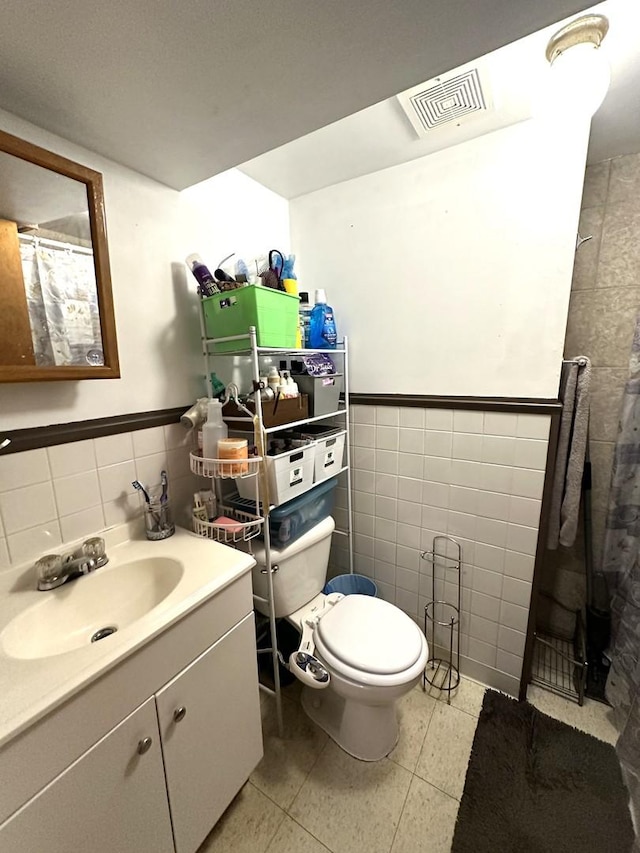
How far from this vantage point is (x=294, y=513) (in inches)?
51.7

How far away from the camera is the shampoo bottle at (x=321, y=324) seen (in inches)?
56.5

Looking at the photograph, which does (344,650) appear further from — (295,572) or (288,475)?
(288,475)

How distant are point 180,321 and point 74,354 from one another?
392 millimetres

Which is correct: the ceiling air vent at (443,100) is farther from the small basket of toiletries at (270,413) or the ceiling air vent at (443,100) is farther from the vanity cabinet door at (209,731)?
the vanity cabinet door at (209,731)

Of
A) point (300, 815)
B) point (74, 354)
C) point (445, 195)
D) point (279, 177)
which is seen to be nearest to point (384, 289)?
point (445, 195)

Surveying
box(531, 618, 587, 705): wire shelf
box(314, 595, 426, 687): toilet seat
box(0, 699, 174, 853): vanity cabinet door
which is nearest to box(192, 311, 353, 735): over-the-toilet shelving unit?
box(314, 595, 426, 687): toilet seat

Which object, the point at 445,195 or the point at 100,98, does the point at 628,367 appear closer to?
the point at 445,195

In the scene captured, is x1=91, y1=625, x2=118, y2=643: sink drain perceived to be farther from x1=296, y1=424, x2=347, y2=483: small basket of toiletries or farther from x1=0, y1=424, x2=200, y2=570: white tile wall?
x1=296, y1=424, x2=347, y2=483: small basket of toiletries

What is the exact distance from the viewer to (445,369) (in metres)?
1.37

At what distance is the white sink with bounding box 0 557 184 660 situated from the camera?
0.77 m

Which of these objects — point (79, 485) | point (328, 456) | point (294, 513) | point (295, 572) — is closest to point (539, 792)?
point (295, 572)

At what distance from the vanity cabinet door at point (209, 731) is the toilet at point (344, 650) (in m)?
0.23

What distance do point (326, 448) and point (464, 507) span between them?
62 centimetres

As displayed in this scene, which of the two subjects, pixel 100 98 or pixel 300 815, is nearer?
pixel 100 98
